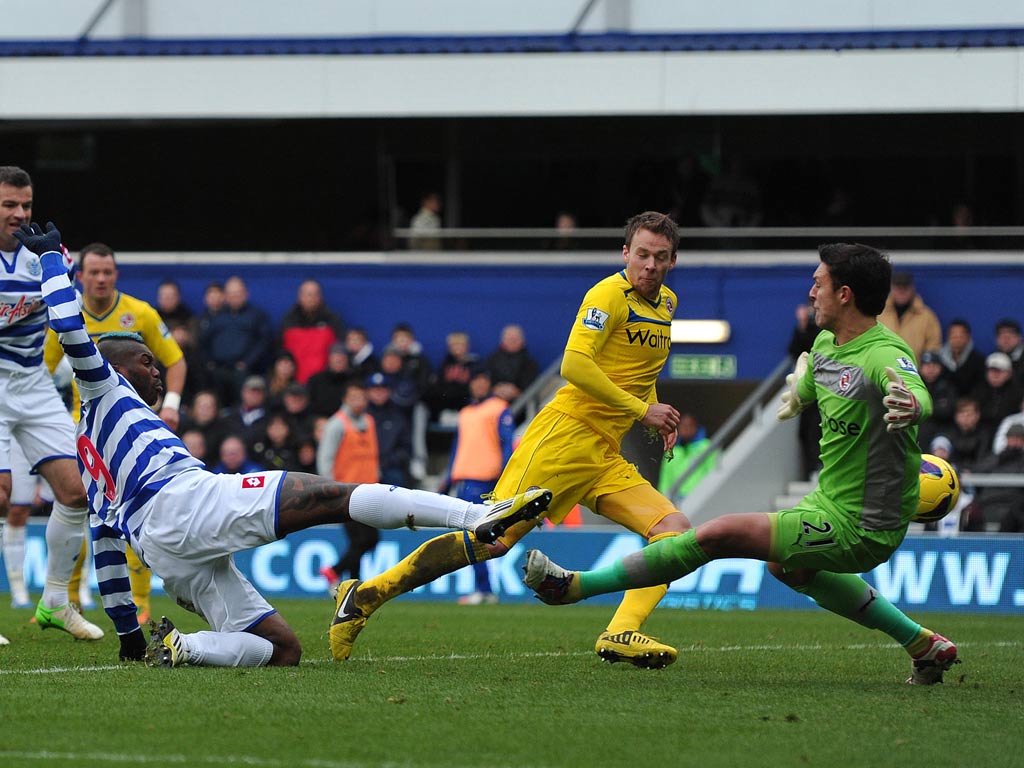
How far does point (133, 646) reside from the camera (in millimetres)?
8234

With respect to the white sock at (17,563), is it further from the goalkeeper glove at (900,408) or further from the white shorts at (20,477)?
the goalkeeper glove at (900,408)

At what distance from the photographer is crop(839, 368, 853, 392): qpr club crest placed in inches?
287

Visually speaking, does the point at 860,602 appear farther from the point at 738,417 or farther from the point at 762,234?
the point at 762,234

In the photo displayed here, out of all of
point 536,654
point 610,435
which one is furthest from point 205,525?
point 536,654

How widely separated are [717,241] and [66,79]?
29.0ft

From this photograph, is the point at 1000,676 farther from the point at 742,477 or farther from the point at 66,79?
the point at 66,79

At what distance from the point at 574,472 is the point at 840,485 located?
5.17 ft

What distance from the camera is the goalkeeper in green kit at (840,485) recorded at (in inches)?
286

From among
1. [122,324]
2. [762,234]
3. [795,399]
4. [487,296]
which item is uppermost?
[762,234]

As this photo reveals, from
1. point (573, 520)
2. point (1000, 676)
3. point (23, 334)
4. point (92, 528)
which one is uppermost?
point (23, 334)

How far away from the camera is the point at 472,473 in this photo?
16359mm

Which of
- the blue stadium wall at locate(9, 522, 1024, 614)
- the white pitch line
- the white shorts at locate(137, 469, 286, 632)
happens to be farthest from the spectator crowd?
the white shorts at locate(137, 469, 286, 632)

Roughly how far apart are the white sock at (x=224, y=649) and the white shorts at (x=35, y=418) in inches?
92.7

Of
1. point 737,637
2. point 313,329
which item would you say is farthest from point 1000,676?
point 313,329
